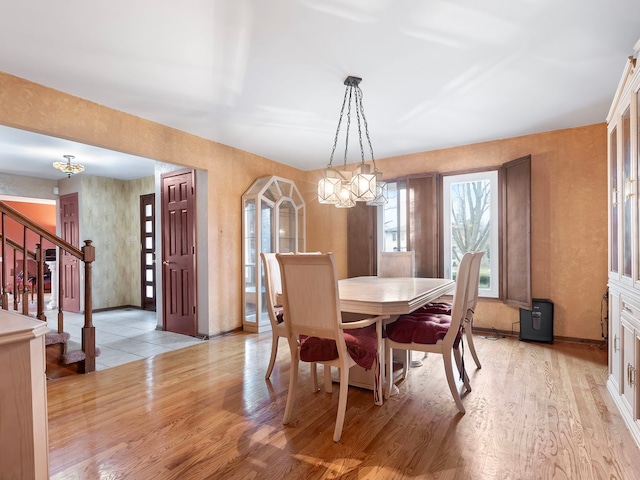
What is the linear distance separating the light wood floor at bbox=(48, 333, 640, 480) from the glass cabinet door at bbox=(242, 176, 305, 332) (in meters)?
1.51

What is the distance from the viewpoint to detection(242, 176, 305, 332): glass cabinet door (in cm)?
459

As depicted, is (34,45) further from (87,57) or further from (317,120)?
(317,120)

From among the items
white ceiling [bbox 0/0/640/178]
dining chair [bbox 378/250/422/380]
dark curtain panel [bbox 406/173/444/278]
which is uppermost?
white ceiling [bbox 0/0/640/178]

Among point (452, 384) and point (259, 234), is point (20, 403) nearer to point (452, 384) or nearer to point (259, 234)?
point (452, 384)

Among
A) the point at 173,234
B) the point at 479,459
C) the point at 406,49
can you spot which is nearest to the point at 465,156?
the point at 406,49

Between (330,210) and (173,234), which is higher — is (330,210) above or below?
above

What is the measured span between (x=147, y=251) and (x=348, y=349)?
17.7 ft

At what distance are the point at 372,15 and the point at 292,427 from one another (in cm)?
249

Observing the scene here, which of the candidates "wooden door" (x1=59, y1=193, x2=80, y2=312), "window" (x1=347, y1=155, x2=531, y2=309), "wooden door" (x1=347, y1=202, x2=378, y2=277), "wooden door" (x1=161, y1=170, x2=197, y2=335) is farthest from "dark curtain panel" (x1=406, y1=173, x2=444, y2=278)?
"wooden door" (x1=59, y1=193, x2=80, y2=312)

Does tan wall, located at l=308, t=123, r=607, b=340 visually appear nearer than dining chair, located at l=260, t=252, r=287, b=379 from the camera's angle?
No

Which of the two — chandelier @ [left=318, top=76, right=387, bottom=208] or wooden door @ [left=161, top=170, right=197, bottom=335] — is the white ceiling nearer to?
chandelier @ [left=318, top=76, right=387, bottom=208]

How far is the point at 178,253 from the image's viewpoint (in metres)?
4.57

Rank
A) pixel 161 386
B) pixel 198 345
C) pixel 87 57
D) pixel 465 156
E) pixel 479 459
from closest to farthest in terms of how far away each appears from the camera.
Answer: pixel 479 459, pixel 87 57, pixel 161 386, pixel 198 345, pixel 465 156

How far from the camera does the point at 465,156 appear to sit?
14.8 feet
